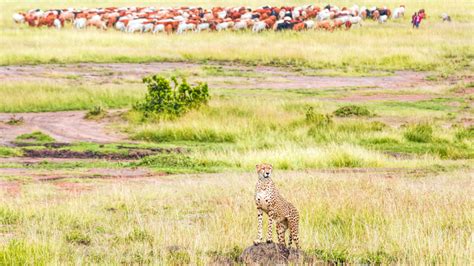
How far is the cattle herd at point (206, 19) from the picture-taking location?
5394 cm

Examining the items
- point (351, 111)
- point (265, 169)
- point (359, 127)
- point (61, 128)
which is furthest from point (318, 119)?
point (265, 169)

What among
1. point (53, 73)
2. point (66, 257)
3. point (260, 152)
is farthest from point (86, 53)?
point (66, 257)

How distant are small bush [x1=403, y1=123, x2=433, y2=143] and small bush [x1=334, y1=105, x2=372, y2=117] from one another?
118 inches

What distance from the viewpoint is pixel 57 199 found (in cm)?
1378

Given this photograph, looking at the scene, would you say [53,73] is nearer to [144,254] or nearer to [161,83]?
[161,83]

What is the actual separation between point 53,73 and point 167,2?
48013 millimetres

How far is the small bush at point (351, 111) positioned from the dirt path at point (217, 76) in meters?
7.68

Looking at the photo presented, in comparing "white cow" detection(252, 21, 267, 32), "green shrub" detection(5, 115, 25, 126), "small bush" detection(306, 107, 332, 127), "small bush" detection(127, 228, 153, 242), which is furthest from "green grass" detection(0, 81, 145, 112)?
"white cow" detection(252, 21, 267, 32)

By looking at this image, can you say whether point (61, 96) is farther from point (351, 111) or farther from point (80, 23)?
point (80, 23)

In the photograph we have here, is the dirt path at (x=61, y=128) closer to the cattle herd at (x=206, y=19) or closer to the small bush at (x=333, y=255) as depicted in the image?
the small bush at (x=333, y=255)

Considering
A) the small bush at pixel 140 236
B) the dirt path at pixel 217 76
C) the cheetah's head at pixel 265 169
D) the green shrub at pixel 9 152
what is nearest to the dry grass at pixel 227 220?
the small bush at pixel 140 236

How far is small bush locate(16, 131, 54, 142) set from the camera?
2227cm

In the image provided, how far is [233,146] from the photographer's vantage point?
21422mm

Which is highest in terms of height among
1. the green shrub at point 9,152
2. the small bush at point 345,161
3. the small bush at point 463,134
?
the small bush at point 345,161
